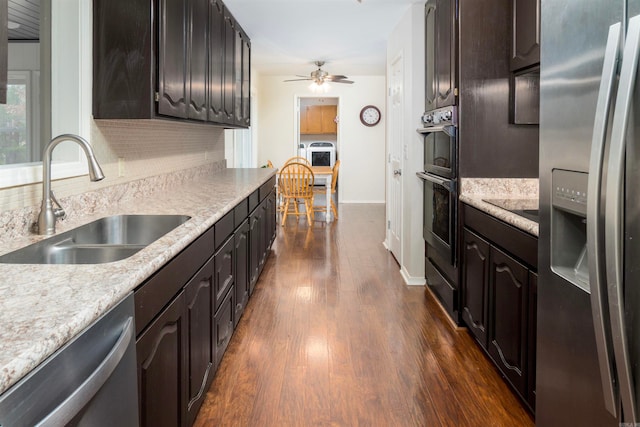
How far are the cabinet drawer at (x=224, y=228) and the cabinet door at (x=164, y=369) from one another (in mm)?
626

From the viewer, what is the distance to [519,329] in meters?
2.01

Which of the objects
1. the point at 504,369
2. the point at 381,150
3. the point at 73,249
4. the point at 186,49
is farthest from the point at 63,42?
the point at 381,150

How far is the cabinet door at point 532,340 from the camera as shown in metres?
1.86

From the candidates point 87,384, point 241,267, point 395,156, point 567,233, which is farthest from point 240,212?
→ point 395,156

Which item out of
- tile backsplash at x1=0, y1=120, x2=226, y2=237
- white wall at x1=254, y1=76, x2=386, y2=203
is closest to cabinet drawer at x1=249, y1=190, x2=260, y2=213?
tile backsplash at x1=0, y1=120, x2=226, y2=237

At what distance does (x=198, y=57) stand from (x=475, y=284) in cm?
216

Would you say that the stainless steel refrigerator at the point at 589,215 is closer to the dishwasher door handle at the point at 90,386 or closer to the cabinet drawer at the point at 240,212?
the dishwasher door handle at the point at 90,386

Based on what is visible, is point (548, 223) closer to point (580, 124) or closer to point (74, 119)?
point (580, 124)

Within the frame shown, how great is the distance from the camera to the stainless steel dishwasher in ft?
2.35

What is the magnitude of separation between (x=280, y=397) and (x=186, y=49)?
76.6 inches

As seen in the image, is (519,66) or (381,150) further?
(381,150)

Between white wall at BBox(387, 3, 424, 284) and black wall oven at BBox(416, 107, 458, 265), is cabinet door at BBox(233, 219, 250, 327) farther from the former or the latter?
white wall at BBox(387, 3, 424, 284)

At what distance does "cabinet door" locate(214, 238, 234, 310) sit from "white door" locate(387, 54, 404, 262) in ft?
7.30

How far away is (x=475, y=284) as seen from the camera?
264 centimetres
